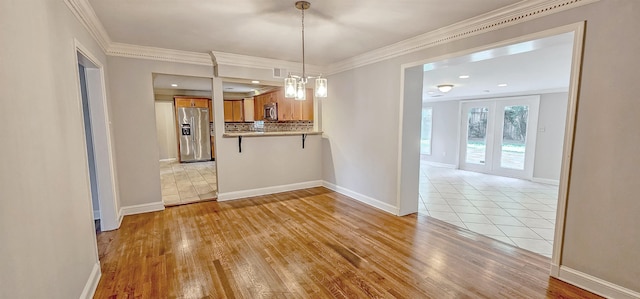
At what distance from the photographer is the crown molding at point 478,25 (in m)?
2.24

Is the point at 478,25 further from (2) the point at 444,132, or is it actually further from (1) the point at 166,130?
(1) the point at 166,130

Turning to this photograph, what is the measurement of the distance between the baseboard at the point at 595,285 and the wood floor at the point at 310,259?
6 centimetres

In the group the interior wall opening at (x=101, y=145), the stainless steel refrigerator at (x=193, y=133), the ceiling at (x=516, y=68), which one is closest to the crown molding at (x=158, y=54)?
the interior wall opening at (x=101, y=145)

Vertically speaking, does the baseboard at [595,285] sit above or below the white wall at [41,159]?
below

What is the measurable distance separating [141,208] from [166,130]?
5867 mm

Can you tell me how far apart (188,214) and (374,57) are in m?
3.53

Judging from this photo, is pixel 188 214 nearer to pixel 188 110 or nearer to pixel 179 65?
pixel 179 65

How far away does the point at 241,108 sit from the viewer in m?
9.02

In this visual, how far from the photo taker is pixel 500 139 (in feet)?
23.9

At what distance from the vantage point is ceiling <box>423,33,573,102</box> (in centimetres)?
265

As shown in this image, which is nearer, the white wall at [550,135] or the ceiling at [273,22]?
the ceiling at [273,22]

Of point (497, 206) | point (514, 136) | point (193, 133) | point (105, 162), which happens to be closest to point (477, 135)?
point (514, 136)

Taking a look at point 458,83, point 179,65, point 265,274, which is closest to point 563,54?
point 458,83

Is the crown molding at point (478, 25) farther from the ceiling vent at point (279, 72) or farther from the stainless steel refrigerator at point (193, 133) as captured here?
the stainless steel refrigerator at point (193, 133)
